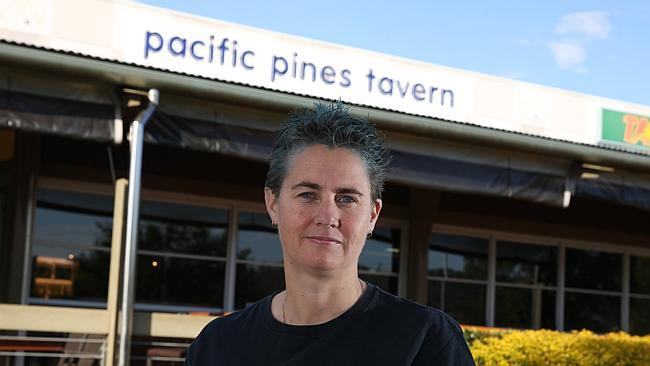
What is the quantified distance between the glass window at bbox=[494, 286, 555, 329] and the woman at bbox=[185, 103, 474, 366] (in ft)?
31.7

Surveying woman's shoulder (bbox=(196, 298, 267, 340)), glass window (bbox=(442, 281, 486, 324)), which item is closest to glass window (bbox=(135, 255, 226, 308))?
glass window (bbox=(442, 281, 486, 324))

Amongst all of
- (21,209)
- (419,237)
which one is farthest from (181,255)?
(419,237)

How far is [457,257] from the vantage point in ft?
35.2

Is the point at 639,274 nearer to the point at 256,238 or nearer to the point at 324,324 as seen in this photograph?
the point at 256,238

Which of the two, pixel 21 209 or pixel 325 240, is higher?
pixel 21 209

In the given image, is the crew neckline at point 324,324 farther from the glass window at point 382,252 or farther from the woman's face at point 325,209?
the glass window at point 382,252

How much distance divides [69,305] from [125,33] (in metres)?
2.71

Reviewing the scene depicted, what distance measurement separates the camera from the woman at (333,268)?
1676 millimetres

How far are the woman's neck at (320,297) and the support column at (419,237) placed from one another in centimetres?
813

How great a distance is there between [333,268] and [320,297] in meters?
0.08

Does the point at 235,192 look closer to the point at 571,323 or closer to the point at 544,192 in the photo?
the point at 544,192

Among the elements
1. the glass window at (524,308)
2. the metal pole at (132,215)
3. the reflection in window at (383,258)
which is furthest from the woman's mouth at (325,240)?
Answer: the glass window at (524,308)

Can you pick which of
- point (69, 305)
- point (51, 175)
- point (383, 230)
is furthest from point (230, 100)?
point (383, 230)

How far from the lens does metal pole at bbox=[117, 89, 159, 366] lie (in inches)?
226
